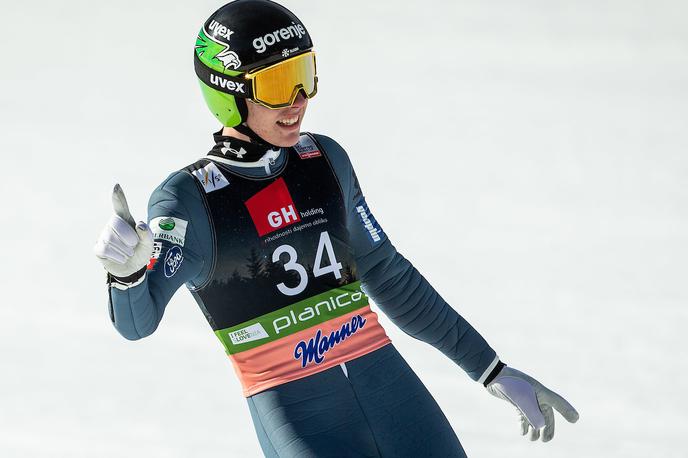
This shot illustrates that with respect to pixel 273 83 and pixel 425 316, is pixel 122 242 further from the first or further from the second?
pixel 425 316

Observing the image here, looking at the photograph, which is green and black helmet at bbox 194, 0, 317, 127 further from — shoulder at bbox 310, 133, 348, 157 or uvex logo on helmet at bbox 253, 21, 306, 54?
shoulder at bbox 310, 133, 348, 157

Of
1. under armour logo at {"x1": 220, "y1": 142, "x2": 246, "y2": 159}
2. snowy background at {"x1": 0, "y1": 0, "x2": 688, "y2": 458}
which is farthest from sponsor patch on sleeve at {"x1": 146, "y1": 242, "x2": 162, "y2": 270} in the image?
snowy background at {"x1": 0, "y1": 0, "x2": 688, "y2": 458}

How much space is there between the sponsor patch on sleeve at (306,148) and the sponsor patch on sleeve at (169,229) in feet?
1.79

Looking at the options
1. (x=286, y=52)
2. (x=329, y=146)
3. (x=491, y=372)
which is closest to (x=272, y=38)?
(x=286, y=52)

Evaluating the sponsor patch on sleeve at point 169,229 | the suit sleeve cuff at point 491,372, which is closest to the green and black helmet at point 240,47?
the sponsor patch on sleeve at point 169,229

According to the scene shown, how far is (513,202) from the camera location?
7516 millimetres

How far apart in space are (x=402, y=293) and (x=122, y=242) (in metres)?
1.30

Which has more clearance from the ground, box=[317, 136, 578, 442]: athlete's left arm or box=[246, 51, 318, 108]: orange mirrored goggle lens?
box=[246, 51, 318, 108]: orange mirrored goggle lens

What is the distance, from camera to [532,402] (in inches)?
→ 170

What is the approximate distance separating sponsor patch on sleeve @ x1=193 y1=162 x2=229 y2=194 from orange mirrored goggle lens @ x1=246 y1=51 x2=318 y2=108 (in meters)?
0.25

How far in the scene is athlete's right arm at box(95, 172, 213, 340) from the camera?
352 cm

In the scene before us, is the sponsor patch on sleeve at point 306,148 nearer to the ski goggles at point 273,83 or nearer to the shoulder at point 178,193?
the ski goggles at point 273,83

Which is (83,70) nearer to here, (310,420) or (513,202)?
(513,202)

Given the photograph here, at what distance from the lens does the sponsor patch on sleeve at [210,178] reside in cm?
396
